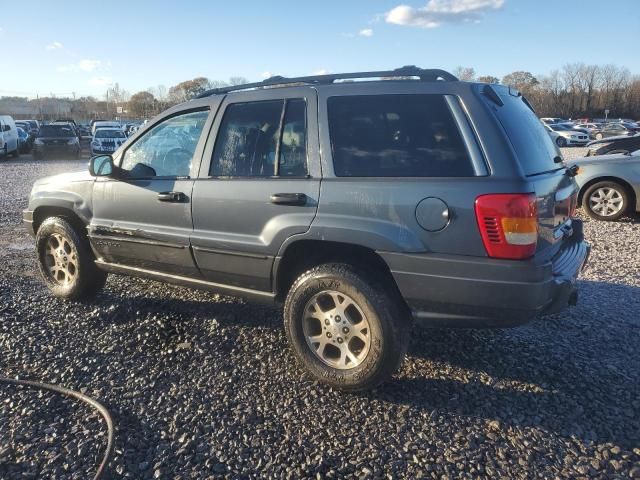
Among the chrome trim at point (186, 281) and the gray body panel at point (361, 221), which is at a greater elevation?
the gray body panel at point (361, 221)

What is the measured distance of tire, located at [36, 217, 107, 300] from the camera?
175 inches

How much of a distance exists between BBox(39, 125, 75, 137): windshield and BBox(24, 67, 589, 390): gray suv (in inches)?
862

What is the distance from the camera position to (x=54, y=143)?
2258cm

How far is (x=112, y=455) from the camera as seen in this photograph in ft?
8.33

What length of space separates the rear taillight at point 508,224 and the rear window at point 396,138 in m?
0.22

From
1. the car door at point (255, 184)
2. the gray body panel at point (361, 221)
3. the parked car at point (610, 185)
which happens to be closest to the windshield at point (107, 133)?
the parked car at point (610, 185)

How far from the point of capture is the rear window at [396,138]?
2836 mm

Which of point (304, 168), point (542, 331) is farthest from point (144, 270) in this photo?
point (542, 331)

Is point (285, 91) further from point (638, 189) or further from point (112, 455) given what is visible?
point (638, 189)

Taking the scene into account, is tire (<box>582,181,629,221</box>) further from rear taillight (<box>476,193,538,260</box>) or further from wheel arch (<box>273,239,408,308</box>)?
wheel arch (<box>273,239,408,308</box>)

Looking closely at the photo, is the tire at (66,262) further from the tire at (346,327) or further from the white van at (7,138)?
the white van at (7,138)

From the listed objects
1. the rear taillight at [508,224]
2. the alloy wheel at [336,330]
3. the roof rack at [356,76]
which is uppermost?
the roof rack at [356,76]

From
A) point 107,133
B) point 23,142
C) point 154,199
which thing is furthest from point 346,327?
point 23,142

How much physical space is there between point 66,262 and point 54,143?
20831 millimetres
